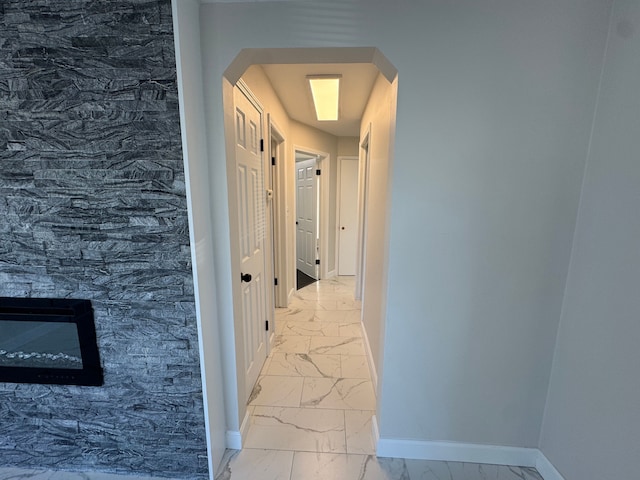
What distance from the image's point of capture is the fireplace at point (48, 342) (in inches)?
50.8

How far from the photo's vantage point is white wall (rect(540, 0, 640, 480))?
1.05m

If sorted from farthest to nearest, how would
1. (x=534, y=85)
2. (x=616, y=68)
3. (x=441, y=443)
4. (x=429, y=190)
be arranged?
(x=441, y=443) → (x=429, y=190) → (x=534, y=85) → (x=616, y=68)

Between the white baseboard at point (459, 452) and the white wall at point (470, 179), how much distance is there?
2.5 inches

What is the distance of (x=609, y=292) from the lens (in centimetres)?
113

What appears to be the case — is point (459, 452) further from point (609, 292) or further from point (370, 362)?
point (609, 292)

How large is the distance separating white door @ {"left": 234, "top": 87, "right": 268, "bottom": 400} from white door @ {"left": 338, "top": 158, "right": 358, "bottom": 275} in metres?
2.61

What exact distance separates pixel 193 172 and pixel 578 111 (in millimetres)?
1744

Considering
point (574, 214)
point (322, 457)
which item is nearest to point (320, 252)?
point (322, 457)

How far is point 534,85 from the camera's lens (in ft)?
3.99

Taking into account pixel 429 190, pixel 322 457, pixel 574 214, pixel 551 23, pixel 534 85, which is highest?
pixel 551 23

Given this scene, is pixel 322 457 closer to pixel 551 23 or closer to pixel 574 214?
pixel 574 214

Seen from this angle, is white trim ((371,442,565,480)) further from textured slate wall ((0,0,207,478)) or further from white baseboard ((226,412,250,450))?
textured slate wall ((0,0,207,478))

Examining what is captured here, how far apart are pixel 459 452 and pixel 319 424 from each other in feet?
2.70

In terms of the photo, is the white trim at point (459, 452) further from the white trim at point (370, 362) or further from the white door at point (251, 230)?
the white door at point (251, 230)
